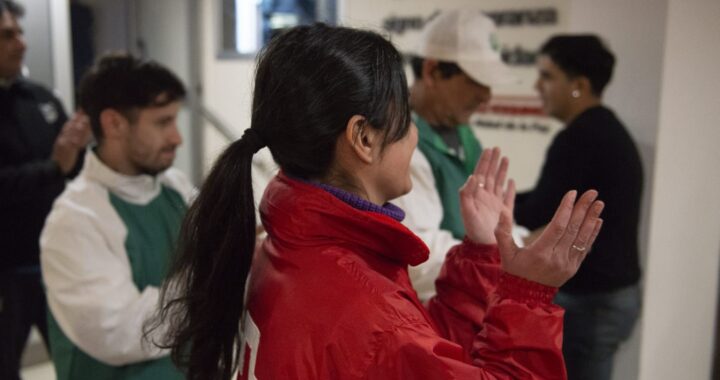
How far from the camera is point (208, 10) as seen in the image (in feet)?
14.8

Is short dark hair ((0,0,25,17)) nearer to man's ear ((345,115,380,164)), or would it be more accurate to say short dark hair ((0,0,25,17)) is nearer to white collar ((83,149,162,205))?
white collar ((83,149,162,205))

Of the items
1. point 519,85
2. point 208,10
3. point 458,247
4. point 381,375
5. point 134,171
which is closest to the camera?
point 381,375

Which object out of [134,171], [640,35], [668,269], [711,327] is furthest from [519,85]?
[134,171]

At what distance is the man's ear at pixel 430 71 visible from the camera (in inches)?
65.9

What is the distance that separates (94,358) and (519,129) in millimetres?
2034

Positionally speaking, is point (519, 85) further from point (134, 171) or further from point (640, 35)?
point (134, 171)

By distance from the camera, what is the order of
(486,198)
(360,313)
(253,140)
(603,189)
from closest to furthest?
(360,313)
(253,140)
(486,198)
(603,189)

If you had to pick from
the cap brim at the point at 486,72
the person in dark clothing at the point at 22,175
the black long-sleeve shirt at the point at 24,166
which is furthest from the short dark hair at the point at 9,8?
the cap brim at the point at 486,72

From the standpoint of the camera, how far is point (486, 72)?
1654 millimetres

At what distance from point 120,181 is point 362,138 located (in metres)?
0.90

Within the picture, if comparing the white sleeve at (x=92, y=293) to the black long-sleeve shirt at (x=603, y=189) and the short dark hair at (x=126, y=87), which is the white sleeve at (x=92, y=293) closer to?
the short dark hair at (x=126, y=87)

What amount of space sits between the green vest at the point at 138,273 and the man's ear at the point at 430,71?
0.74 meters

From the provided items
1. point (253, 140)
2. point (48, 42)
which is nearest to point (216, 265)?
point (253, 140)

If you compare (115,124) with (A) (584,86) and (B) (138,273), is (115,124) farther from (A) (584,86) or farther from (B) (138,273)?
(A) (584,86)
